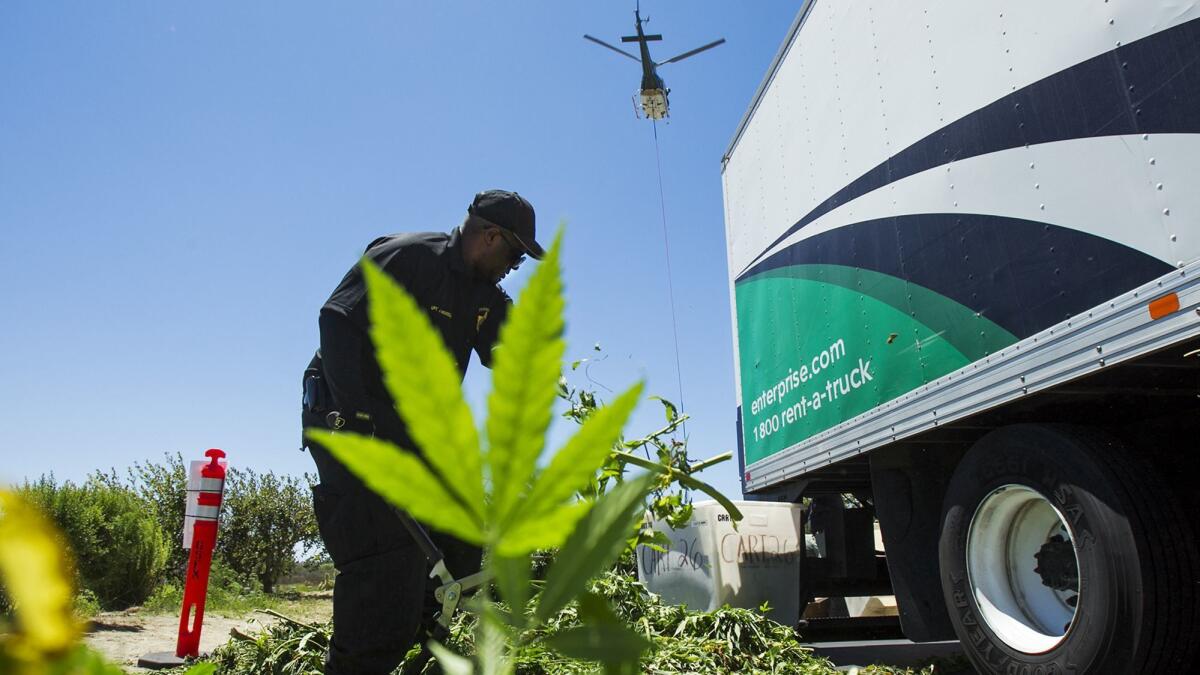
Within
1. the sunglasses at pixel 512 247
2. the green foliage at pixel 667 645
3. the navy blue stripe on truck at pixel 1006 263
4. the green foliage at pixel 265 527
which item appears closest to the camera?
the navy blue stripe on truck at pixel 1006 263

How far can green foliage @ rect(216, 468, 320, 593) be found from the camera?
1509cm

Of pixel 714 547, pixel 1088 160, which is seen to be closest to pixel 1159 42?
pixel 1088 160

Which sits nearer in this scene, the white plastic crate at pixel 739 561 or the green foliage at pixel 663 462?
the green foliage at pixel 663 462

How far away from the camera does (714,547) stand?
4379 mm

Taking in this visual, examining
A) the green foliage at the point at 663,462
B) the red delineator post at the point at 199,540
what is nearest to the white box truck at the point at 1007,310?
the green foliage at the point at 663,462

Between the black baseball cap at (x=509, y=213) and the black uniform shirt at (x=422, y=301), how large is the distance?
172 mm

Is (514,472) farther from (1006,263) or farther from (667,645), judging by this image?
(667,645)

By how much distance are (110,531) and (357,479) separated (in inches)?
52.5

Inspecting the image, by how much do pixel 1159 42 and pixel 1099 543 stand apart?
1569 millimetres

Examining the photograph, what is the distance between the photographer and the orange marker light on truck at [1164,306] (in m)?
2.09

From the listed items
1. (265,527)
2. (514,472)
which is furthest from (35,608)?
(265,527)

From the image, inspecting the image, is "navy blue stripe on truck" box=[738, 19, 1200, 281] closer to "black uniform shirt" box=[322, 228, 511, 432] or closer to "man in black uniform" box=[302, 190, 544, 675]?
"man in black uniform" box=[302, 190, 544, 675]

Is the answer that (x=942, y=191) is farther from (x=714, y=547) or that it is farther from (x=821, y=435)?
(x=714, y=547)

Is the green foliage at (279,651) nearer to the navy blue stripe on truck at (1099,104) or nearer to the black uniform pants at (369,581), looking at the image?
the black uniform pants at (369,581)
